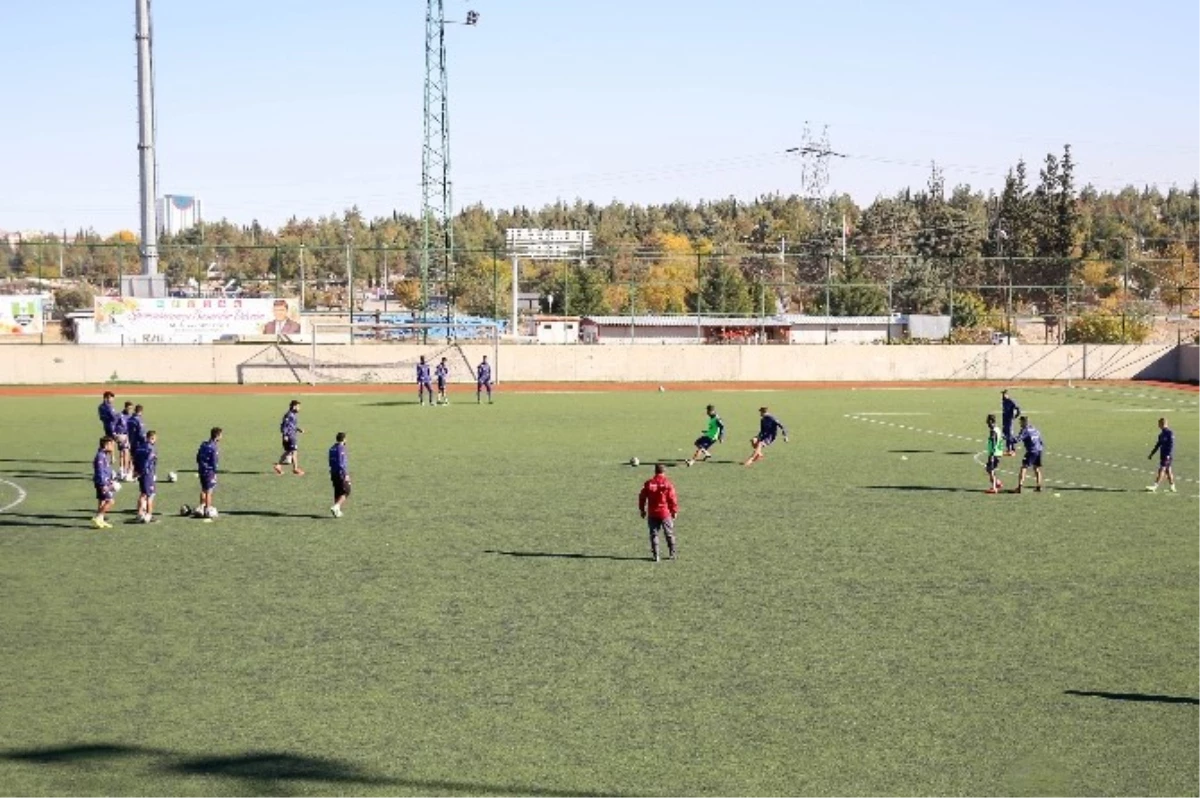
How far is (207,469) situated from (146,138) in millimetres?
46669

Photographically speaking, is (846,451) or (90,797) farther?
(846,451)

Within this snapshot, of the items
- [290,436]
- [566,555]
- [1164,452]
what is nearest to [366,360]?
[290,436]

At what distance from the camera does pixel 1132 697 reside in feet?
42.0

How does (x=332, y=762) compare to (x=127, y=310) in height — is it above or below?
below

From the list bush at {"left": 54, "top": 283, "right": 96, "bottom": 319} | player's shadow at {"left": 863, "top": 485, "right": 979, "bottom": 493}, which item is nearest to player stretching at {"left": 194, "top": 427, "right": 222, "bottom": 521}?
player's shadow at {"left": 863, "top": 485, "right": 979, "bottom": 493}

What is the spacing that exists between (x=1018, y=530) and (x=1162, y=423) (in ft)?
19.2

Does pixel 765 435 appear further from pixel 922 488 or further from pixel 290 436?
pixel 290 436

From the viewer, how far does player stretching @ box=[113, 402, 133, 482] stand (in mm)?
27703

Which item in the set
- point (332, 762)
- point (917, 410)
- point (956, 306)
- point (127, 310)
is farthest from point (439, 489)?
point (956, 306)

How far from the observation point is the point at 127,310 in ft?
200

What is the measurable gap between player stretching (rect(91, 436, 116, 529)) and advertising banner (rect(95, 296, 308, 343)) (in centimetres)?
4036

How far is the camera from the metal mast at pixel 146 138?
6328cm

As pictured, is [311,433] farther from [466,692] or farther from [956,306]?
[956,306]

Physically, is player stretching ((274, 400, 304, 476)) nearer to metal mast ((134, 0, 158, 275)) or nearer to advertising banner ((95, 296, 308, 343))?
advertising banner ((95, 296, 308, 343))
